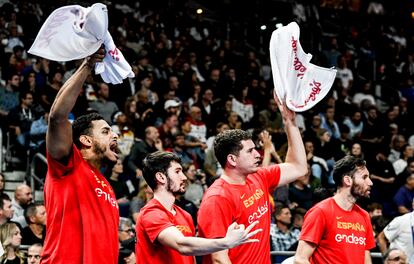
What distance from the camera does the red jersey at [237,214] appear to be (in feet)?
19.2

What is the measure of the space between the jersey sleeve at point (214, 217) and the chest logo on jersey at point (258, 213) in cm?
16

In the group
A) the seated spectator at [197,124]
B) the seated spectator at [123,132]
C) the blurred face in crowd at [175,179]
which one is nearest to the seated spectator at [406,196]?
the seated spectator at [197,124]

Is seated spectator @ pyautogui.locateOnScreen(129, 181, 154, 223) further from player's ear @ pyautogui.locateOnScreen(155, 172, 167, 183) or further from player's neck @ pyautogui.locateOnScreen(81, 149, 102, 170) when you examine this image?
player's neck @ pyautogui.locateOnScreen(81, 149, 102, 170)

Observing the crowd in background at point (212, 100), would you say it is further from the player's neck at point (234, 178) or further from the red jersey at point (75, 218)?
the red jersey at point (75, 218)

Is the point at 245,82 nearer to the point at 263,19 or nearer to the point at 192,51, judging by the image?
the point at 192,51

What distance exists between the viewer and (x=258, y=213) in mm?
6070

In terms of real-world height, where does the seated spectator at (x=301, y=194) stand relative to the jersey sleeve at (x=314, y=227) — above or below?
below

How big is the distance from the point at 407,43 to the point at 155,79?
29.6 feet

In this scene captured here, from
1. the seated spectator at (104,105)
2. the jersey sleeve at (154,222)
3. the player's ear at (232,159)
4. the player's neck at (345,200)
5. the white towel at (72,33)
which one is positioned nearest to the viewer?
the white towel at (72,33)

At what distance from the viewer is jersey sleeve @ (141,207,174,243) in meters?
5.50

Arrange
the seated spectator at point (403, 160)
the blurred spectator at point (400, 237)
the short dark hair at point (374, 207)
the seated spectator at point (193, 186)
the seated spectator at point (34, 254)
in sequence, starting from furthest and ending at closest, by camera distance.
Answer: the seated spectator at point (403, 160) < the short dark hair at point (374, 207) < the seated spectator at point (193, 186) < the blurred spectator at point (400, 237) < the seated spectator at point (34, 254)

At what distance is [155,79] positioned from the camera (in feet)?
48.9

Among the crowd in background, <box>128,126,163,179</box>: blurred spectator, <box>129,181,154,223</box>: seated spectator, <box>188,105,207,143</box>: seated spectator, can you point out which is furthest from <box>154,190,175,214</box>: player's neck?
<box>188,105,207,143</box>: seated spectator

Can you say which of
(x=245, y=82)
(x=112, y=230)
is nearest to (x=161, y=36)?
(x=245, y=82)
